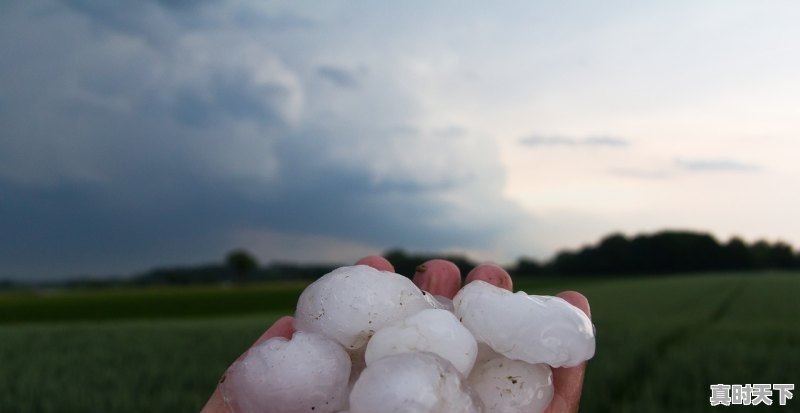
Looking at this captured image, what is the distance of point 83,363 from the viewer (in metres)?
7.86

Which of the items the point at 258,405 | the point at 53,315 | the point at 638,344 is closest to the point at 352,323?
the point at 258,405

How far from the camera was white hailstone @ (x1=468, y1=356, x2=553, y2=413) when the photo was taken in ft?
6.75

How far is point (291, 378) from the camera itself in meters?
1.97

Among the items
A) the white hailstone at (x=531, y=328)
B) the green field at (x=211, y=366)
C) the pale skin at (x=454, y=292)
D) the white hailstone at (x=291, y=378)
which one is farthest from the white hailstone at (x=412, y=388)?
the green field at (x=211, y=366)

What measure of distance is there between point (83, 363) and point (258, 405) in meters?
6.74

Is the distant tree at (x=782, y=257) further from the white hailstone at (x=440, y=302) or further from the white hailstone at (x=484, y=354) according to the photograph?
the white hailstone at (x=484, y=354)

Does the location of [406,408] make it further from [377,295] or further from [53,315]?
[53,315]

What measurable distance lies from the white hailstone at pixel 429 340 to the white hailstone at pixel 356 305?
0.13m

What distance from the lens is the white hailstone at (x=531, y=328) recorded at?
2.11 m

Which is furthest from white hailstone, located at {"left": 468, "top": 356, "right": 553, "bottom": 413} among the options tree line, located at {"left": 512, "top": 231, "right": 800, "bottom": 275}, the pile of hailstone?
tree line, located at {"left": 512, "top": 231, "right": 800, "bottom": 275}

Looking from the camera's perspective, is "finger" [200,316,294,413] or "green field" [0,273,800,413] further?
"green field" [0,273,800,413]

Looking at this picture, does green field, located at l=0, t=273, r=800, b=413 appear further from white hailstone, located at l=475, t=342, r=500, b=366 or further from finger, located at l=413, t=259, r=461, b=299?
white hailstone, located at l=475, t=342, r=500, b=366

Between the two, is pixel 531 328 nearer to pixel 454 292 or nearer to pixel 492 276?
pixel 492 276

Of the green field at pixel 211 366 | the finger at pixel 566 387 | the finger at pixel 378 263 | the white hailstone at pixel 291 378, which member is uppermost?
the finger at pixel 378 263
